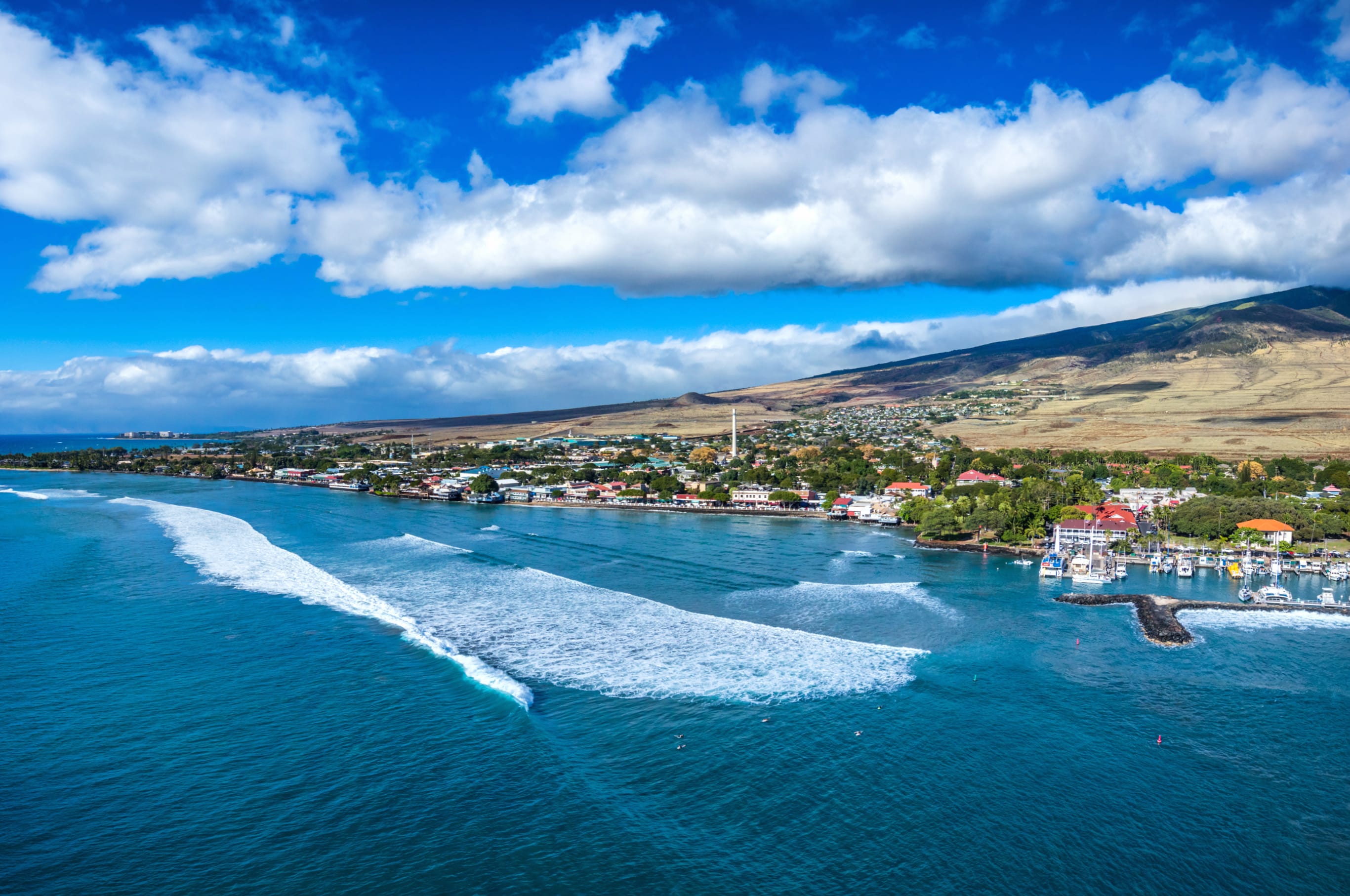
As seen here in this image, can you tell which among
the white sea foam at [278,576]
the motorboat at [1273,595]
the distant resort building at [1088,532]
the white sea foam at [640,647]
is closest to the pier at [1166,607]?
the motorboat at [1273,595]

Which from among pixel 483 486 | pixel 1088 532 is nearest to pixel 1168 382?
pixel 1088 532

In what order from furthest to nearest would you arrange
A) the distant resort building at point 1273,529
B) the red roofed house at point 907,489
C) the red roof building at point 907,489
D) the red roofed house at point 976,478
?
the red roofed house at point 976,478, the red roof building at point 907,489, the red roofed house at point 907,489, the distant resort building at point 1273,529

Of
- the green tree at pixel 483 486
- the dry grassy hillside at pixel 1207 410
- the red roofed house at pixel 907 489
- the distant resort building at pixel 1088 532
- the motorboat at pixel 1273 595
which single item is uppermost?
the dry grassy hillside at pixel 1207 410

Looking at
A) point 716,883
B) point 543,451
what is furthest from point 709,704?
point 543,451

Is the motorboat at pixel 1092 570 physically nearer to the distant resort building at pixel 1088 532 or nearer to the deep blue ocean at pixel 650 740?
the deep blue ocean at pixel 650 740

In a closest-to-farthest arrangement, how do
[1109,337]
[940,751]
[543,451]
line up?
[940,751] → [543,451] → [1109,337]

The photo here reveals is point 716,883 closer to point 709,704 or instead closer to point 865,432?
point 709,704

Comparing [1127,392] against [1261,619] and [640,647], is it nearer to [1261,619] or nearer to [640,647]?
[1261,619]

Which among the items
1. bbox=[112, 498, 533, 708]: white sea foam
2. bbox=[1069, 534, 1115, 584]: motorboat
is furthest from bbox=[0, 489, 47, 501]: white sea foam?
bbox=[1069, 534, 1115, 584]: motorboat
